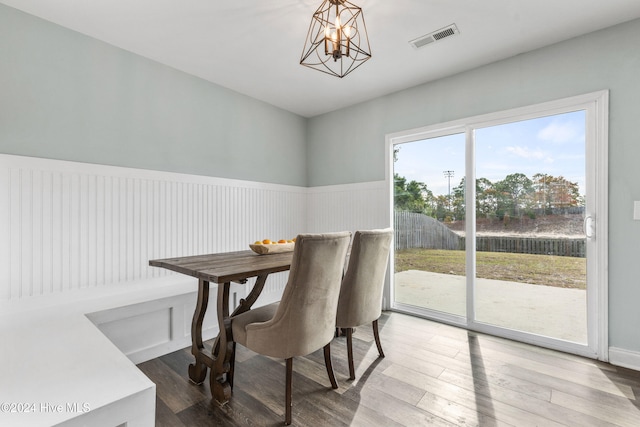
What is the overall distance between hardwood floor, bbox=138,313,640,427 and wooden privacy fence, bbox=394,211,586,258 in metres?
0.79

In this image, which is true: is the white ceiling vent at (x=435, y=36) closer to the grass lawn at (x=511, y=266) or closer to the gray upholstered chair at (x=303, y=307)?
the gray upholstered chair at (x=303, y=307)

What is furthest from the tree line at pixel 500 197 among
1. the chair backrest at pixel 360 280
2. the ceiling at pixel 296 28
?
the chair backrest at pixel 360 280

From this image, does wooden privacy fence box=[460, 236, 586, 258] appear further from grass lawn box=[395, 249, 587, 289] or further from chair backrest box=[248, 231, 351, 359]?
chair backrest box=[248, 231, 351, 359]

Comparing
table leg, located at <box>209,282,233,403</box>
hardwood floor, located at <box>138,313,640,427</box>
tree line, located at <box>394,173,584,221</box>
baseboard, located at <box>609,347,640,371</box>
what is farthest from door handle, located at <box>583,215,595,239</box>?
table leg, located at <box>209,282,233,403</box>

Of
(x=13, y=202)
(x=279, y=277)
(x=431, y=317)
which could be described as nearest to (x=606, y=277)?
(x=431, y=317)

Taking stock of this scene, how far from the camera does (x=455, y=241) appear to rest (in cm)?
299

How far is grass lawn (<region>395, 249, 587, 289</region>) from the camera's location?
7.88ft

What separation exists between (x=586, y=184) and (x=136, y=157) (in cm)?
355

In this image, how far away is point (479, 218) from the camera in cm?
284

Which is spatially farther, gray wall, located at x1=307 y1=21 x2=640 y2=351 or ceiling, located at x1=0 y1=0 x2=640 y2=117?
gray wall, located at x1=307 y1=21 x2=640 y2=351

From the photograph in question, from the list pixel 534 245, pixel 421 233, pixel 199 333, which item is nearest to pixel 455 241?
pixel 421 233

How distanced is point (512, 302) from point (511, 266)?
314 mm

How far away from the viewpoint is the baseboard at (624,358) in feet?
6.89

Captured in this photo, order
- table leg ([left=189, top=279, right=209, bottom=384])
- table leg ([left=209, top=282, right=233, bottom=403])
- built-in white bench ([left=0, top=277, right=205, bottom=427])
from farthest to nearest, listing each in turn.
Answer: table leg ([left=189, top=279, right=209, bottom=384]) → table leg ([left=209, top=282, right=233, bottom=403]) → built-in white bench ([left=0, top=277, right=205, bottom=427])
